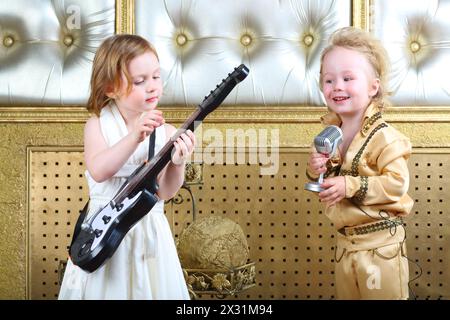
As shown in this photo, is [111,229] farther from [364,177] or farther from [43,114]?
[43,114]

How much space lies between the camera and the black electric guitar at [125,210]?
164cm

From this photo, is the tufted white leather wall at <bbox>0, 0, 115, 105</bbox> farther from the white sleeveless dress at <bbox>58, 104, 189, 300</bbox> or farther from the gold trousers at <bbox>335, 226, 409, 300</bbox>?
the gold trousers at <bbox>335, 226, 409, 300</bbox>

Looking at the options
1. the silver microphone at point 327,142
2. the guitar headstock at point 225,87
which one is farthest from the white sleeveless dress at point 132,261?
the silver microphone at point 327,142

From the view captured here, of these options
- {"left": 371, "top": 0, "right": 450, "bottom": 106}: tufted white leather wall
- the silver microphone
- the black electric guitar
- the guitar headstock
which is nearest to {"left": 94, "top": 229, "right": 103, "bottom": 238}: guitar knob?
the black electric guitar

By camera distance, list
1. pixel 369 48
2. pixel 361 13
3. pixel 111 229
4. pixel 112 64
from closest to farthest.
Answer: pixel 111 229 → pixel 112 64 → pixel 369 48 → pixel 361 13

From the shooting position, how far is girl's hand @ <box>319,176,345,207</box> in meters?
1.75

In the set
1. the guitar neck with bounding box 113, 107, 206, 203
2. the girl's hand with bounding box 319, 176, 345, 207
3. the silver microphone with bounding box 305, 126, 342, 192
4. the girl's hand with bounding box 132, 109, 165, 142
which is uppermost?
the girl's hand with bounding box 132, 109, 165, 142

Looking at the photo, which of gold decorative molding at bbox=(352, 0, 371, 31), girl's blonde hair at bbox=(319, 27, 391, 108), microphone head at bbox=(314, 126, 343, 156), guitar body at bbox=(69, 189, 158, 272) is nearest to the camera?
guitar body at bbox=(69, 189, 158, 272)

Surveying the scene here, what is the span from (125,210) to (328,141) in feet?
1.47

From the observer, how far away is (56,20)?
8.01ft

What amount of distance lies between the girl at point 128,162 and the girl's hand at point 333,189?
0.31m

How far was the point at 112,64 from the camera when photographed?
1.75 m

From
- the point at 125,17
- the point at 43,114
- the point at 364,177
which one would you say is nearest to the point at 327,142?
the point at 364,177

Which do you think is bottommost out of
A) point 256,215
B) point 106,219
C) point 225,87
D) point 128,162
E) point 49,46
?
point 256,215
